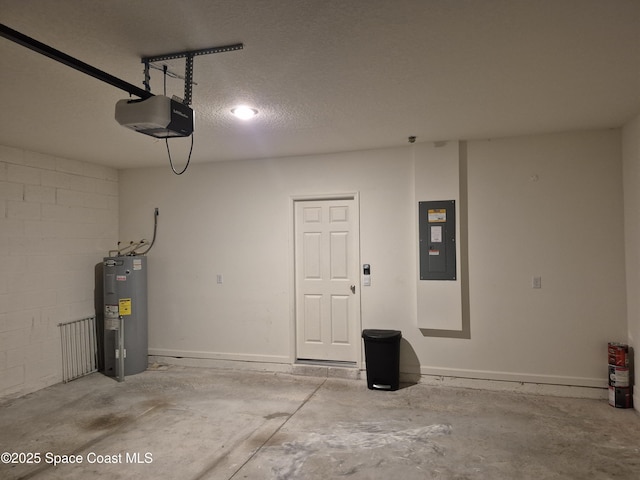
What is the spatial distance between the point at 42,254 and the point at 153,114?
3.41 metres

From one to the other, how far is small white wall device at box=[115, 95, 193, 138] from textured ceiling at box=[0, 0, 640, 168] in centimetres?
29

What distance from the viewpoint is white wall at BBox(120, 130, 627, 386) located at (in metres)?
4.00

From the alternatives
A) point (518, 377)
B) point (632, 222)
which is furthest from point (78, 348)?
point (632, 222)

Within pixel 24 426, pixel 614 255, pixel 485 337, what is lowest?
pixel 24 426

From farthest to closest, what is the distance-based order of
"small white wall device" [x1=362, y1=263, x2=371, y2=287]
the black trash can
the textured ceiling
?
1. "small white wall device" [x1=362, y1=263, x2=371, y2=287]
2. the black trash can
3. the textured ceiling

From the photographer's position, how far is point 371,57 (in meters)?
2.38

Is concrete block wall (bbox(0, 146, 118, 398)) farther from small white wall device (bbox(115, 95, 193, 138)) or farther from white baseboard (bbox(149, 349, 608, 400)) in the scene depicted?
small white wall device (bbox(115, 95, 193, 138))

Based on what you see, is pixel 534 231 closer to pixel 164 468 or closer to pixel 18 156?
pixel 164 468

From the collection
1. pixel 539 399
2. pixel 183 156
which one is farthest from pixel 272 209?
pixel 539 399

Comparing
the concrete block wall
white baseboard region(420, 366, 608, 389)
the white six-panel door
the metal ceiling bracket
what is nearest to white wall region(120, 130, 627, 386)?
white baseboard region(420, 366, 608, 389)

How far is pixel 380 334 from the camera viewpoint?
4352mm

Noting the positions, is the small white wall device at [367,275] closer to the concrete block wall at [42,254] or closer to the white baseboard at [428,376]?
the white baseboard at [428,376]

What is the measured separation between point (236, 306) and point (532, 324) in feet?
11.0

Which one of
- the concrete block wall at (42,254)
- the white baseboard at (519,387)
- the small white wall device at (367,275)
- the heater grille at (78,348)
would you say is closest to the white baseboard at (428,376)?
the white baseboard at (519,387)
